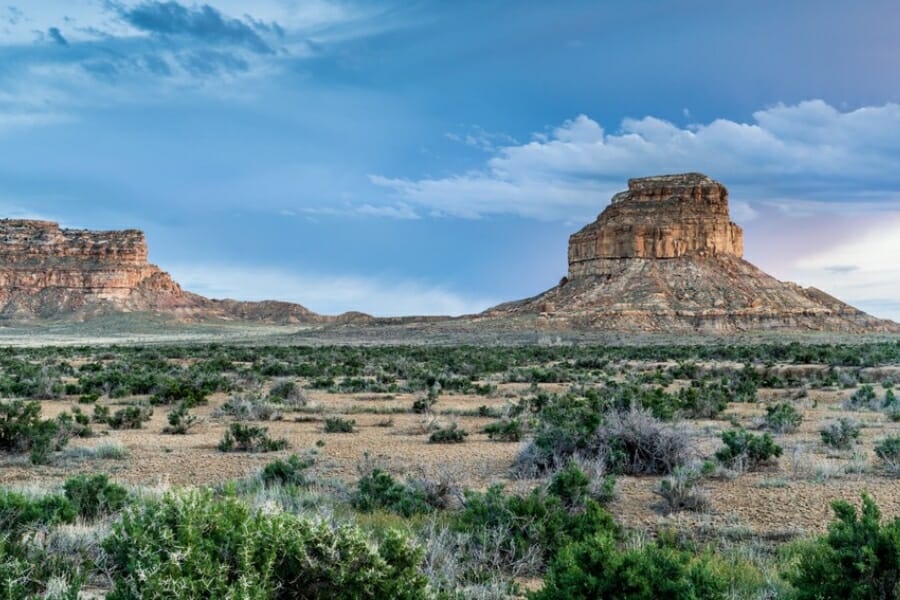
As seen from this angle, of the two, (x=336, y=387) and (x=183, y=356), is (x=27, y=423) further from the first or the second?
(x=183, y=356)

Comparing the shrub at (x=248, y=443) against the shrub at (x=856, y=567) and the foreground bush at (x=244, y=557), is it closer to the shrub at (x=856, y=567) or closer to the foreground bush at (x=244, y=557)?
the foreground bush at (x=244, y=557)

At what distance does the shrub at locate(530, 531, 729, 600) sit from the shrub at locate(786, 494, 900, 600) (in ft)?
2.00

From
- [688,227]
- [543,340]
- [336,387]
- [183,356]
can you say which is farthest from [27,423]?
[688,227]

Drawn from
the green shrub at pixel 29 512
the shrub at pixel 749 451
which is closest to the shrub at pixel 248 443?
the green shrub at pixel 29 512

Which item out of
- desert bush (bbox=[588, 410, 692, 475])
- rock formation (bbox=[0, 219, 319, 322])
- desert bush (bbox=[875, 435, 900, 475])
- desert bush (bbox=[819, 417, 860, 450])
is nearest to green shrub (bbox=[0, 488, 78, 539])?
desert bush (bbox=[588, 410, 692, 475])

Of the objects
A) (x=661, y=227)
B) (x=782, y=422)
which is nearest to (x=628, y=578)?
(x=782, y=422)

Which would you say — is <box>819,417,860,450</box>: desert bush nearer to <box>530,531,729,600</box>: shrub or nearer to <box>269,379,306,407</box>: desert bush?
<box>530,531,729,600</box>: shrub

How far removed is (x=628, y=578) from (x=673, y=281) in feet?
318

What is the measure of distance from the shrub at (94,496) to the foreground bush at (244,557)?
3099 mm

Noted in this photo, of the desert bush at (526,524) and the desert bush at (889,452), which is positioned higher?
the desert bush at (889,452)

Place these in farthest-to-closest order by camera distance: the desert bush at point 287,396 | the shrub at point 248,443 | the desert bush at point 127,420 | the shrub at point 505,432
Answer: the desert bush at point 287,396
the desert bush at point 127,420
the shrub at point 505,432
the shrub at point 248,443

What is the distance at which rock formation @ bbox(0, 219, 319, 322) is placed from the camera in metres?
136

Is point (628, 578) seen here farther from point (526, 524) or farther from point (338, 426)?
point (338, 426)

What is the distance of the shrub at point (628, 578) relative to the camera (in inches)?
173
